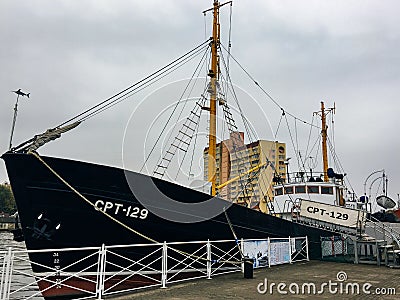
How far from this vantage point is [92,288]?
367 inches

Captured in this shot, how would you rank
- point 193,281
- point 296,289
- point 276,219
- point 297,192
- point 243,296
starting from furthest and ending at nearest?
1. point 297,192
2. point 276,219
3. point 193,281
4. point 296,289
5. point 243,296

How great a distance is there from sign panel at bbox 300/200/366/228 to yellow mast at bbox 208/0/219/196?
4.98 m

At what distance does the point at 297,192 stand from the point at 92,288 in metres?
11.9

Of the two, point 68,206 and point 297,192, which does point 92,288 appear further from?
point 297,192

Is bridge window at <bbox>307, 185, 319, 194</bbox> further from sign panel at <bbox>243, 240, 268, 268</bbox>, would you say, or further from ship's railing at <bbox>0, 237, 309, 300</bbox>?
sign panel at <bbox>243, 240, 268, 268</bbox>

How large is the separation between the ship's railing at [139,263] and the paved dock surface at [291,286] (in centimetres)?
46

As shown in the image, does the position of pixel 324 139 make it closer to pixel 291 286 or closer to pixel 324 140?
pixel 324 140

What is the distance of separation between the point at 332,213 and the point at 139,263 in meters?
9.76

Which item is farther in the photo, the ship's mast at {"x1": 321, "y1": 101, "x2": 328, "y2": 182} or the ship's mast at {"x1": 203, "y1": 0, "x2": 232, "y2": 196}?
the ship's mast at {"x1": 321, "y1": 101, "x2": 328, "y2": 182}

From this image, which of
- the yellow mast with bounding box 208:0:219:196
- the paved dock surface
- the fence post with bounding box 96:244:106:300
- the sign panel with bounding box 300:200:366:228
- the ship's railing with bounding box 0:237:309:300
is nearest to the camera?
the fence post with bounding box 96:244:106:300

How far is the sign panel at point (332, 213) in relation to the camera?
15.4m

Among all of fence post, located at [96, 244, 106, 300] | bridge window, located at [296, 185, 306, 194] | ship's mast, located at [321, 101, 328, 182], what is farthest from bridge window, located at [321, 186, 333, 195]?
fence post, located at [96, 244, 106, 300]

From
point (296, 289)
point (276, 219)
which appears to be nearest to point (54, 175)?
point (296, 289)

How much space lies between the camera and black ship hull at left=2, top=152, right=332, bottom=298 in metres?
9.15
